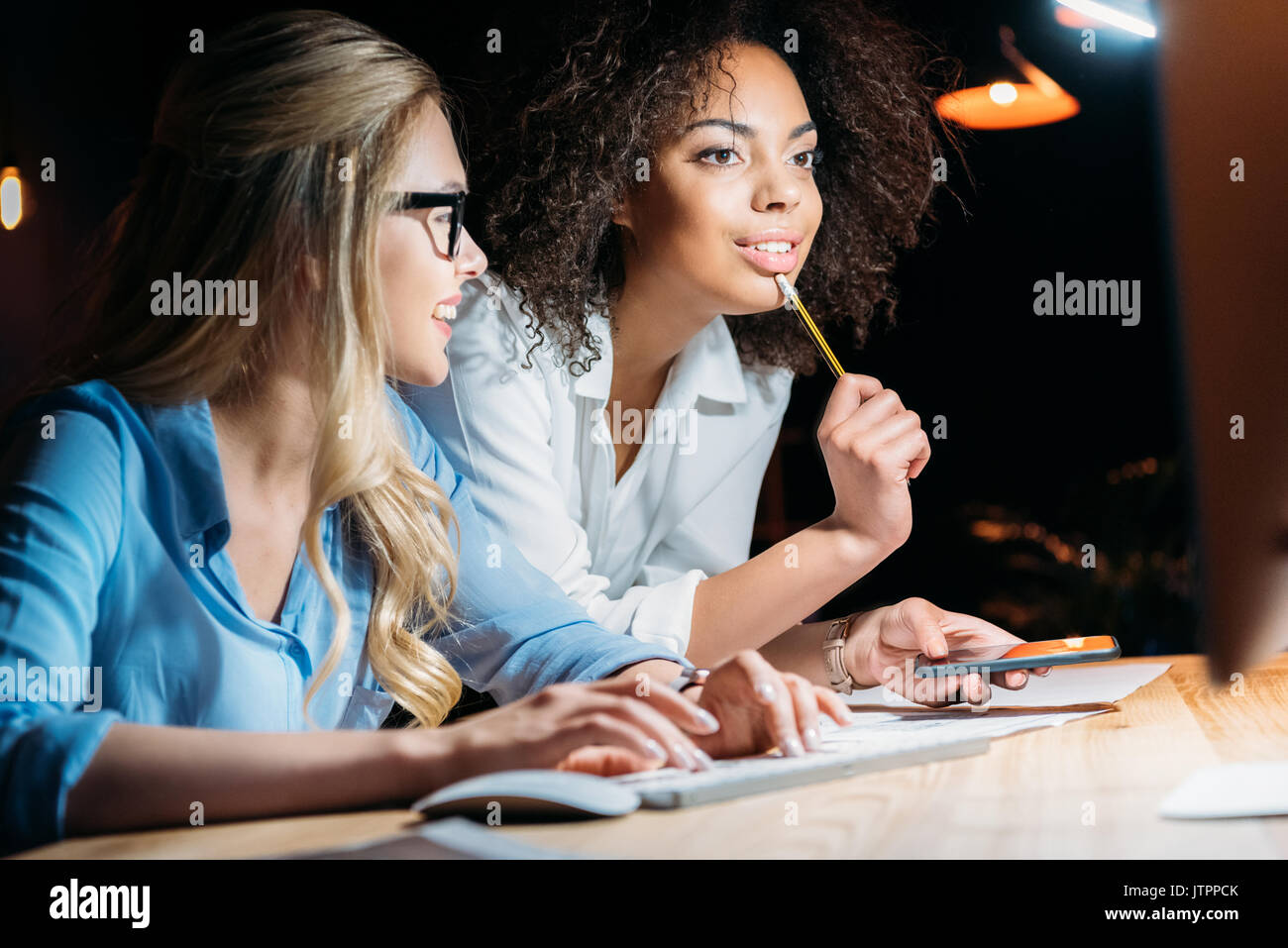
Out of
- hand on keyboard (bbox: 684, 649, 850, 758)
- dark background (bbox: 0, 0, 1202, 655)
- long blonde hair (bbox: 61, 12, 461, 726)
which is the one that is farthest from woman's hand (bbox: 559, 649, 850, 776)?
dark background (bbox: 0, 0, 1202, 655)

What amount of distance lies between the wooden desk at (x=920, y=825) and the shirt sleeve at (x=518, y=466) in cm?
54

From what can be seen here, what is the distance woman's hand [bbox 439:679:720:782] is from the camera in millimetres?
627

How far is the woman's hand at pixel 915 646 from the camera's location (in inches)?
38.0

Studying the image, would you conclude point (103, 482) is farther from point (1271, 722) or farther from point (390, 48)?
point (1271, 722)

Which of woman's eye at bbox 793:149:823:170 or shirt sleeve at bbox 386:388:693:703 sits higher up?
woman's eye at bbox 793:149:823:170

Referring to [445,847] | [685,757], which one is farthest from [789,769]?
[445,847]

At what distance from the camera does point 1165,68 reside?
44.9 inches

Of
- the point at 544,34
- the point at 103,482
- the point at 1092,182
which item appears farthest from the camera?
the point at 1092,182

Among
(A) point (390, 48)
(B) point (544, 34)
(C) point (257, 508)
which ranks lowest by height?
(C) point (257, 508)

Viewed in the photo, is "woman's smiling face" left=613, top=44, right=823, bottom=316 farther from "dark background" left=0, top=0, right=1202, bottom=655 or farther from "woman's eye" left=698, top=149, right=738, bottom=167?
"dark background" left=0, top=0, right=1202, bottom=655

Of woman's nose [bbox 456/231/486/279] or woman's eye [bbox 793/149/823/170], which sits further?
woman's eye [bbox 793/149/823/170]

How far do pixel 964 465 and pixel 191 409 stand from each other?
1579mm

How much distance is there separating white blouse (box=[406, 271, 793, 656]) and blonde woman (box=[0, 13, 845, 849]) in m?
0.19
